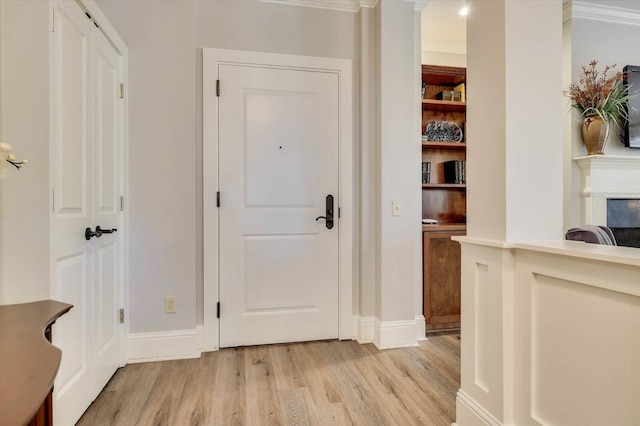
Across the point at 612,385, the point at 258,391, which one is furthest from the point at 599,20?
the point at 258,391

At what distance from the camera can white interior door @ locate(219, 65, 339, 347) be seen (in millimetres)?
2473

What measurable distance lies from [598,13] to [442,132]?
6.06 feet

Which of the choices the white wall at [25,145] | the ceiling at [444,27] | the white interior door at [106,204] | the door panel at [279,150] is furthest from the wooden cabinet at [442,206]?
the white wall at [25,145]

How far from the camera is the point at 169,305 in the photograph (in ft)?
7.63

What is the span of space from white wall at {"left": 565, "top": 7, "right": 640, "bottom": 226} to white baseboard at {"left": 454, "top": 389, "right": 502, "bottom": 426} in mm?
2477

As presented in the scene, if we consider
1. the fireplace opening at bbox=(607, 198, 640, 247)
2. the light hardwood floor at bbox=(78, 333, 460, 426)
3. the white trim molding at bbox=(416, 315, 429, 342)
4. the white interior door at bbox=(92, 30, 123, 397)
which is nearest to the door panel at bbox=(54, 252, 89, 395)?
the white interior door at bbox=(92, 30, 123, 397)

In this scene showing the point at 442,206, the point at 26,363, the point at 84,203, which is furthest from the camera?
the point at 442,206

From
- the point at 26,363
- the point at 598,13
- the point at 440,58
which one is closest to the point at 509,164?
the point at 26,363

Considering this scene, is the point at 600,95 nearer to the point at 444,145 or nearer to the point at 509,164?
the point at 444,145

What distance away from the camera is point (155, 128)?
230cm

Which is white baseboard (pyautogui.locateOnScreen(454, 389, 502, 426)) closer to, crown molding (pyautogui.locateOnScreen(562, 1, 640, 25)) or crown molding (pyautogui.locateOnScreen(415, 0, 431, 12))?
crown molding (pyautogui.locateOnScreen(415, 0, 431, 12))

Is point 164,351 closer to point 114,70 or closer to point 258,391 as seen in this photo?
point 258,391

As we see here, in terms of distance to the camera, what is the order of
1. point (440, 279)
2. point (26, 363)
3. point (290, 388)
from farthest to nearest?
point (440, 279)
point (290, 388)
point (26, 363)

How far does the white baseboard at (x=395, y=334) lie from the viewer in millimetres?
2512
